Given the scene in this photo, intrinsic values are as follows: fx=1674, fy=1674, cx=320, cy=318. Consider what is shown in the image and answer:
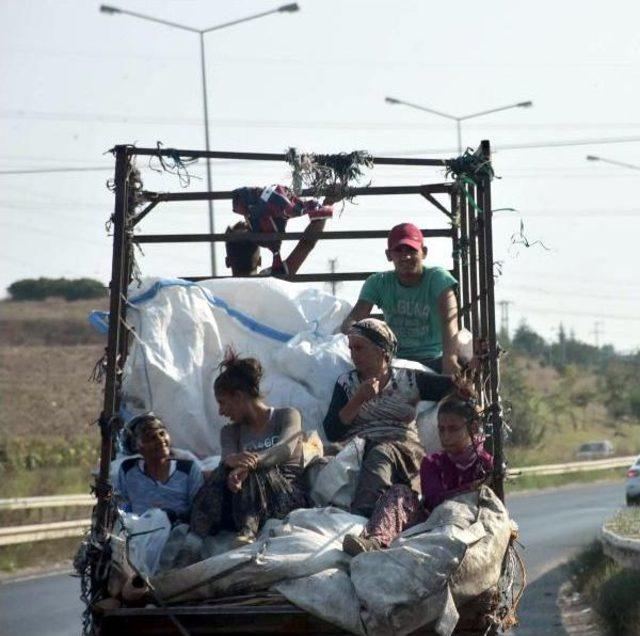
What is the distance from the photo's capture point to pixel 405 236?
29.4 ft

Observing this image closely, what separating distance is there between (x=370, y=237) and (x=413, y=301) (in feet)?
2.36

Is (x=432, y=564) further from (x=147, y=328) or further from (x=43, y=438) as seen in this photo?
(x=43, y=438)

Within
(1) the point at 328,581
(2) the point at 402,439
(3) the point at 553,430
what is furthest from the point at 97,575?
(3) the point at 553,430

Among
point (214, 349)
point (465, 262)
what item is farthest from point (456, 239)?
point (214, 349)

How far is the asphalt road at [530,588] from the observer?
15.1m

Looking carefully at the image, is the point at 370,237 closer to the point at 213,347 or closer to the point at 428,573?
the point at 213,347

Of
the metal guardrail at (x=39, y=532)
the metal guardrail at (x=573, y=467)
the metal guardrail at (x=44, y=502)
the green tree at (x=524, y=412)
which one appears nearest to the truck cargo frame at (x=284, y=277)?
the metal guardrail at (x=39, y=532)

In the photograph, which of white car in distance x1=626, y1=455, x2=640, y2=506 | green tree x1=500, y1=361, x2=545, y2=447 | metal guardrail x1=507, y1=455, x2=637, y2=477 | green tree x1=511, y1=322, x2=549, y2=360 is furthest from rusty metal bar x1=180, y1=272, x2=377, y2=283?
green tree x1=511, y1=322, x2=549, y2=360

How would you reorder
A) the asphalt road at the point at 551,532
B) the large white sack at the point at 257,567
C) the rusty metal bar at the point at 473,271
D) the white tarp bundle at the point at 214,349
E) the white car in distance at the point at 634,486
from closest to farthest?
the large white sack at the point at 257,567 → the white tarp bundle at the point at 214,349 → the rusty metal bar at the point at 473,271 → the asphalt road at the point at 551,532 → the white car in distance at the point at 634,486

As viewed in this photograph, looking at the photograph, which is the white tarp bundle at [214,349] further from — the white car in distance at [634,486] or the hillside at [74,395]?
the hillside at [74,395]

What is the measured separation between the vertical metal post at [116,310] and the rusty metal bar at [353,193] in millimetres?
549

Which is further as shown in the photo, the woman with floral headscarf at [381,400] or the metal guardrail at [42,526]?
the metal guardrail at [42,526]

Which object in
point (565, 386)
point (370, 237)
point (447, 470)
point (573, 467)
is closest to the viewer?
point (447, 470)

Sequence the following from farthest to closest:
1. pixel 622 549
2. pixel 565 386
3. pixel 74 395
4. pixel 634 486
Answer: pixel 565 386 < pixel 74 395 < pixel 634 486 < pixel 622 549
